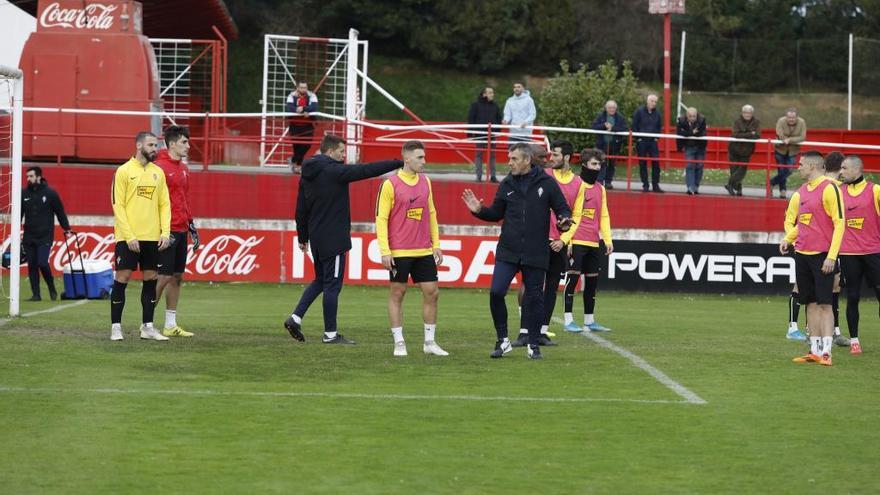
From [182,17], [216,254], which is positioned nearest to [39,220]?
[216,254]

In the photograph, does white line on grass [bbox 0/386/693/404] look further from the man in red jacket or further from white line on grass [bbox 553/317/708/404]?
the man in red jacket

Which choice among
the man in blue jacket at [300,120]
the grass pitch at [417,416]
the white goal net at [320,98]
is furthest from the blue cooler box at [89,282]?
the man in blue jacket at [300,120]

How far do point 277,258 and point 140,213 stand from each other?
34.9ft

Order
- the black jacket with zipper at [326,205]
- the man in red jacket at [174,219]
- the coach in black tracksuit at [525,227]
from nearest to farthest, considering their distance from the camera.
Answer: the coach in black tracksuit at [525,227]
the black jacket with zipper at [326,205]
the man in red jacket at [174,219]

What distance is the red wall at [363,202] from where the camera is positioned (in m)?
24.6

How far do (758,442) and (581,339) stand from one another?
6249 mm

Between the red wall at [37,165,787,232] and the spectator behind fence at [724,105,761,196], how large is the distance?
885mm

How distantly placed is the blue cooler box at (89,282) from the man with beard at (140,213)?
253 inches

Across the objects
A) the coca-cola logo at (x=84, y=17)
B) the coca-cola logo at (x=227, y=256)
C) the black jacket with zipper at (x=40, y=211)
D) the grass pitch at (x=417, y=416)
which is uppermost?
the coca-cola logo at (x=84, y=17)

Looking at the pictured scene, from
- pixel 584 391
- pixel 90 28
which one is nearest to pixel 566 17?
pixel 90 28

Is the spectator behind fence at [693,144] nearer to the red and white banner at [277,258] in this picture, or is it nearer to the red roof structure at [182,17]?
the red and white banner at [277,258]

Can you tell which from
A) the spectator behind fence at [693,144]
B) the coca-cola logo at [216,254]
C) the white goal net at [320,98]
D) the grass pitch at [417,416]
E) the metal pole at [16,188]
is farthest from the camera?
the white goal net at [320,98]

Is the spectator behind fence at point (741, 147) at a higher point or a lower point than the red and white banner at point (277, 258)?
higher

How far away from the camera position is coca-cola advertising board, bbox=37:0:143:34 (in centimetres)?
2734
